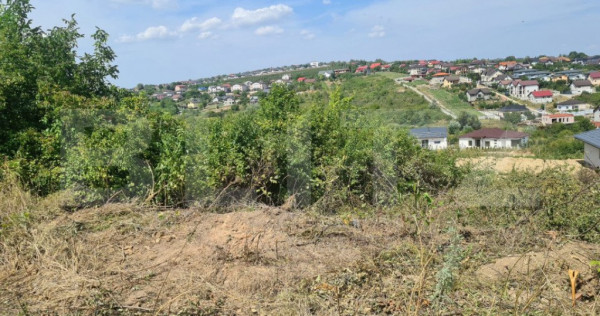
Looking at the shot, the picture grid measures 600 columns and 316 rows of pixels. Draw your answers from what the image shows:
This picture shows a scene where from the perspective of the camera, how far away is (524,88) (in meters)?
38.9

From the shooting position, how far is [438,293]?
3.00 m

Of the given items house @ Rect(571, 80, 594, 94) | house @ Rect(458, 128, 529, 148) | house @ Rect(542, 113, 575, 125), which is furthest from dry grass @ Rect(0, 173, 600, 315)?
house @ Rect(571, 80, 594, 94)

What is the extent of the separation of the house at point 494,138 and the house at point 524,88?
26.0m

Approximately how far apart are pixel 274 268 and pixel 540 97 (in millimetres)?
39761

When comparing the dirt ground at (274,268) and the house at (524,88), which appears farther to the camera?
the house at (524,88)

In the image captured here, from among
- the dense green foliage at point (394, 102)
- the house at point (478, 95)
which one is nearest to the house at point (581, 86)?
the house at point (478, 95)

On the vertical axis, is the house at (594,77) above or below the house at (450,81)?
below

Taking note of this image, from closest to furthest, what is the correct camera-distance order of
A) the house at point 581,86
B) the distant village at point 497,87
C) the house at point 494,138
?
the house at point 494,138, the distant village at point 497,87, the house at point 581,86

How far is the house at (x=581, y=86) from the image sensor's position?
35844mm

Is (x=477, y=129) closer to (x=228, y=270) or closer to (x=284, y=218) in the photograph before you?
(x=284, y=218)

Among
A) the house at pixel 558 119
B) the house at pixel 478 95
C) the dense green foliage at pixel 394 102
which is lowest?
the house at pixel 558 119

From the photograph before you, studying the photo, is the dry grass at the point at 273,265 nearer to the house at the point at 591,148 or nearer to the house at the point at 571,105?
the house at the point at 591,148

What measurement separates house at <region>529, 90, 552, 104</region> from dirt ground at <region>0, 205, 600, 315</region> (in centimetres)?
3747

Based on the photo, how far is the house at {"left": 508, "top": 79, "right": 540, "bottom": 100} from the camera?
38531 millimetres
